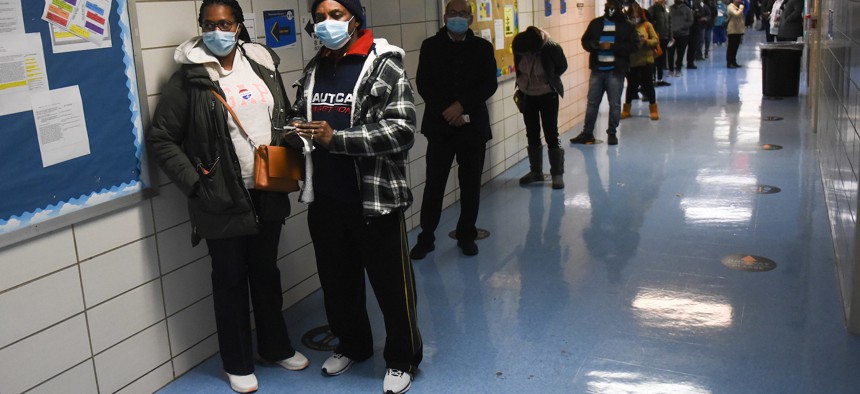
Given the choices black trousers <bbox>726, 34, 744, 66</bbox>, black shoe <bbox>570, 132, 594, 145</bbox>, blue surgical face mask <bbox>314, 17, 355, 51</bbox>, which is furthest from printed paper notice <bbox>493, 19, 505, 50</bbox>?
black trousers <bbox>726, 34, 744, 66</bbox>

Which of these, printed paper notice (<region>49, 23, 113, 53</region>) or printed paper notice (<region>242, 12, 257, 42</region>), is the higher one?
printed paper notice (<region>242, 12, 257, 42</region>)

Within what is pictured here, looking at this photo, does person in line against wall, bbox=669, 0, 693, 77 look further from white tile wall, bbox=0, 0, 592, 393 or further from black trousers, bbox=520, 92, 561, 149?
white tile wall, bbox=0, 0, 592, 393

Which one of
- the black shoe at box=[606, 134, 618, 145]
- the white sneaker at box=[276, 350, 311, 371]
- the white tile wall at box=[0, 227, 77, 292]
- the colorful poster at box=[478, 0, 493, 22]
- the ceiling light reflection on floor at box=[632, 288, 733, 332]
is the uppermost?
the colorful poster at box=[478, 0, 493, 22]

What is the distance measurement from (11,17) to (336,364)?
181cm

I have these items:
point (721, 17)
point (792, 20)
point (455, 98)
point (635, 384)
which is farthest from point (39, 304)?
point (721, 17)

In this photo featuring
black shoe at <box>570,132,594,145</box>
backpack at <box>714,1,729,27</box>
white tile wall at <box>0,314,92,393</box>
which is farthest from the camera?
backpack at <box>714,1,729,27</box>

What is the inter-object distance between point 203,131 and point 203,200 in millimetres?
267

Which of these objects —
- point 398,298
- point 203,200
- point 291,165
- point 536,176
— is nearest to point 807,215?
point 536,176

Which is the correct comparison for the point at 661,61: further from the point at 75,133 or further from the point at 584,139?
the point at 75,133

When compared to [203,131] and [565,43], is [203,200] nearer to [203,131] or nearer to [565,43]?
[203,131]

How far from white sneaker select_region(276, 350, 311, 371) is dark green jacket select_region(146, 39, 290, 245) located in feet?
2.24

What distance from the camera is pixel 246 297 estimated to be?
3189 millimetres

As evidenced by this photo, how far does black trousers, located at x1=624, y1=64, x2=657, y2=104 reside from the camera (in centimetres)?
922

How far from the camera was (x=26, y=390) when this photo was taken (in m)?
2.61
